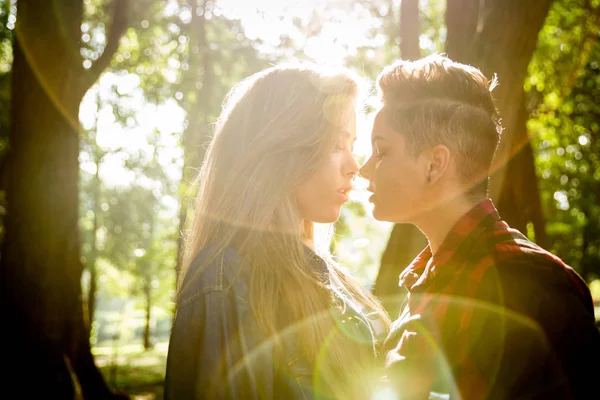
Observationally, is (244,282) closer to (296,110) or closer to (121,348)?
(296,110)

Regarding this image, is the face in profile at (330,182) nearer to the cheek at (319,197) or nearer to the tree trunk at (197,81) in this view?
the cheek at (319,197)

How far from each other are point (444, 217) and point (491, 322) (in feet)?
2.08

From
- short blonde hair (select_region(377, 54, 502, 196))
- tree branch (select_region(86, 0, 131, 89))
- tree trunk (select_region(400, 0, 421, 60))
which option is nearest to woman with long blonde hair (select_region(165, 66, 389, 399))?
short blonde hair (select_region(377, 54, 502, 196))

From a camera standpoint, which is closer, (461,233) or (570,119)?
(461,233)

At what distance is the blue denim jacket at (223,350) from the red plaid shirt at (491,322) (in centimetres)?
43

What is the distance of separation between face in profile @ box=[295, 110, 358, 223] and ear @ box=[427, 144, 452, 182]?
0.40m

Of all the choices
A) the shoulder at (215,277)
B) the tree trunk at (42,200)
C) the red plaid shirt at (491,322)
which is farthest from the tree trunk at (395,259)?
the tree trunk at (42,200)

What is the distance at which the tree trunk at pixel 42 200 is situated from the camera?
244 inches

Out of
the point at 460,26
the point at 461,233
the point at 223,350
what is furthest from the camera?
the point at 460,26

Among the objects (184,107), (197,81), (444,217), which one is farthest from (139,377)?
(444,217)

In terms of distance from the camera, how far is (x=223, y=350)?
216cm

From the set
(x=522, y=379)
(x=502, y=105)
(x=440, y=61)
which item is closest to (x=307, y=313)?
(x=522, y=379)

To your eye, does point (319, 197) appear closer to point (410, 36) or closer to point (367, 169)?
point (367, 169)

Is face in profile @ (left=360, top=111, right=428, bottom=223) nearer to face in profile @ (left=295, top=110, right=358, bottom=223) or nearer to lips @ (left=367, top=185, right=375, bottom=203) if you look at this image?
lips @ (left=367, top=185, right=375, bottom=203)
